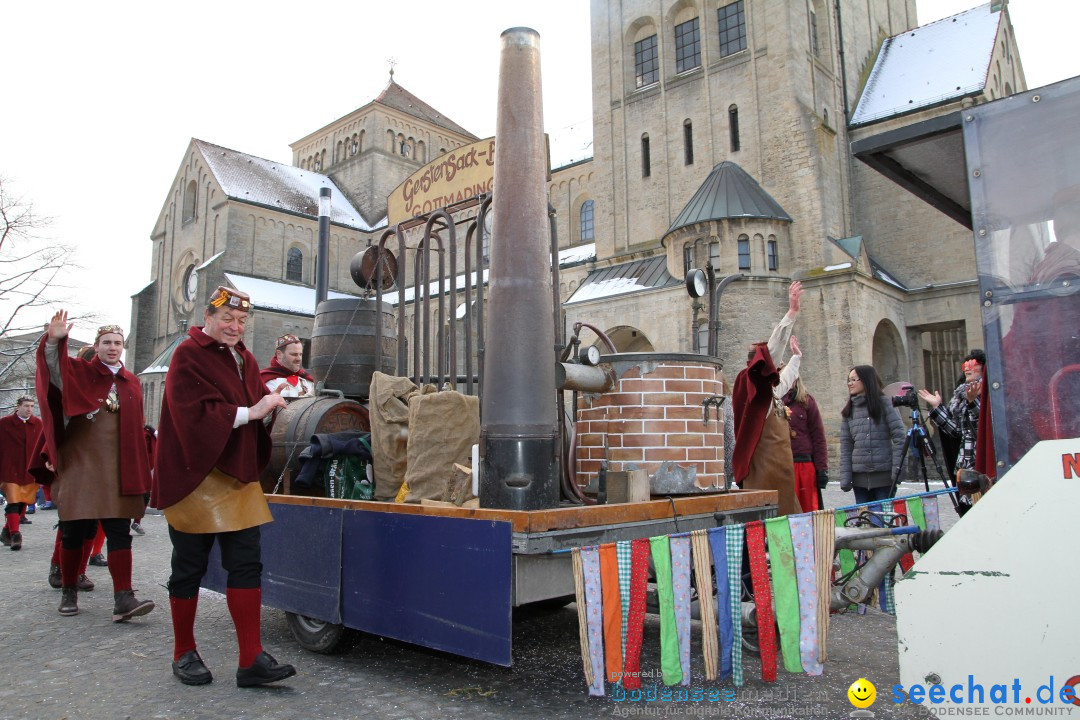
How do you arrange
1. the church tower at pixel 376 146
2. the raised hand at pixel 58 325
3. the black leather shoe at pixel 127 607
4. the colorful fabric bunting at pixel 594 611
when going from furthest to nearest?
the church tower at pixel 376 146 < the black leather shoe at pixel 127 607 < the raised hand at pixel 58 325 < the colorful fabric bunting at pixel 594 611

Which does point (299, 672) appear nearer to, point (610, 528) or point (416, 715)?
point (416, 715)

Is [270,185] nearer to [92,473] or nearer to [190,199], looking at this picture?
[190,199]

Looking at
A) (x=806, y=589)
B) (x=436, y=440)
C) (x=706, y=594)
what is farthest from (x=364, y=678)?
(x=806, y=589)

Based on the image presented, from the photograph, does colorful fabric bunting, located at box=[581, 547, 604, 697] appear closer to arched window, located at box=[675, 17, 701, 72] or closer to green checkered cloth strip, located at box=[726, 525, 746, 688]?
green checkered cloth strip, located at box=[726, 525, 746, 688]

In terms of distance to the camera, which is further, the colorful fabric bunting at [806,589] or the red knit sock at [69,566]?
the red knit sock at [69,566]

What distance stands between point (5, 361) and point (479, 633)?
39.4m

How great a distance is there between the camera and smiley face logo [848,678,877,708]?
286 cm

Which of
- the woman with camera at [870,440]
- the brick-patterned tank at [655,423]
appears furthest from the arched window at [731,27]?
the brick-patterned tank at [655,423]

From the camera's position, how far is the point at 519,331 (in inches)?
143

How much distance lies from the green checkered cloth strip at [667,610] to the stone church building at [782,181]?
17235 millimetres

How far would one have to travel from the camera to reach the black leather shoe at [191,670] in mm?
3395

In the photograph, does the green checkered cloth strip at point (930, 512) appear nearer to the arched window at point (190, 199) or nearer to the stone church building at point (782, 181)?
the stone church building at point (782, 181)

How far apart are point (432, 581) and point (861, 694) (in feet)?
5.96

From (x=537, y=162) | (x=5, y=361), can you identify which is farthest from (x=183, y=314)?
(x=537, y=162)
